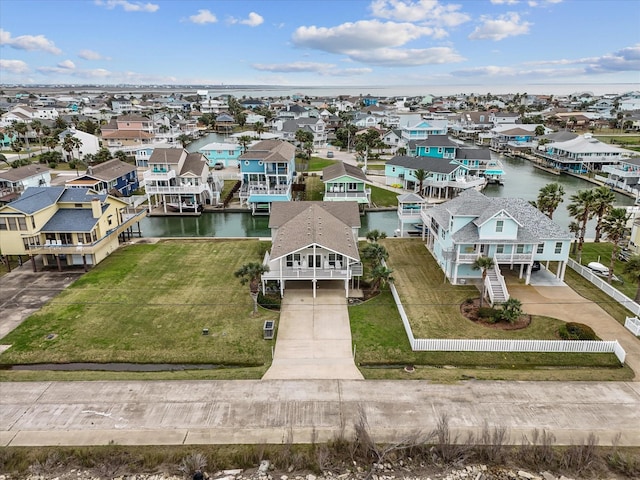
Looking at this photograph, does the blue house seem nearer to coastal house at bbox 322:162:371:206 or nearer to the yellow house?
coastal house at bbox 322:162:371:206

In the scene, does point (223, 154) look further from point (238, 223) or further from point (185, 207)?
point (238, 223)

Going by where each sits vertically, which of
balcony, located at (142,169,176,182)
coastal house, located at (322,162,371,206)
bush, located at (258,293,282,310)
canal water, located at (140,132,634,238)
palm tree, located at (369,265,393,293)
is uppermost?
balcony, located at (142,169,176,182)

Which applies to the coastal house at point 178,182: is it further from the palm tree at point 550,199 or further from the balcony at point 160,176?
the palm tree at point 550,199

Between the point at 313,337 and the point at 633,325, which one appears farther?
the point at 633,325

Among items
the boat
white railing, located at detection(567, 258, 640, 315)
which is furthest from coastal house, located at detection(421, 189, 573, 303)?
the boat

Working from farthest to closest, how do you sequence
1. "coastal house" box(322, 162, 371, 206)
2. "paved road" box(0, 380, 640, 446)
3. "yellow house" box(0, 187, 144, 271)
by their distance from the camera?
"coastal house" box(322, 162, 371, 206) < "yellow house" box(0, 187, 144, 271) < "paved road" box(0, 380, 640, 446)

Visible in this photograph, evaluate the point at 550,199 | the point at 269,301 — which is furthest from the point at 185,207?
the point at 550,199

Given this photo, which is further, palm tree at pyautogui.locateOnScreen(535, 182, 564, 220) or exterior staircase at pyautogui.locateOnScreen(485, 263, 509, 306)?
palm tree at pyautogui.locateOnScreen(535, 182, 564, 220)
